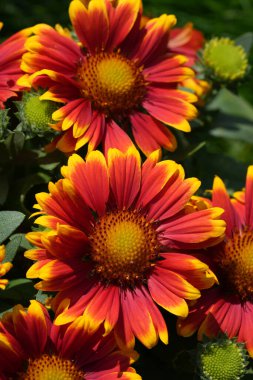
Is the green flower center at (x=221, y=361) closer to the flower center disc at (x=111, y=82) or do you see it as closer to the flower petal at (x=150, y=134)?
the flower petal at (x=150, y=134)

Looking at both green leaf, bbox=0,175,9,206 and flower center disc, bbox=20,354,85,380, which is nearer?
flower center disc, bbox=20,354,85,380

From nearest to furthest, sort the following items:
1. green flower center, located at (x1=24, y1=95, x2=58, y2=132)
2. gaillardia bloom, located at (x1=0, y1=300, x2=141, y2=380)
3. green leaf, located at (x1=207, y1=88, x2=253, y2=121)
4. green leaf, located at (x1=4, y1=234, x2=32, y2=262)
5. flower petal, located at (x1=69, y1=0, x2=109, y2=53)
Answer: gaillardia bloom, located at (x1=0, y1=300, x2=141, y2=380)
green leaf, located at (x1=4, y1=234, x2=32, y2=262)
green flower center, located at (x1=24, y1=95, x2=58, y2=132)
flower petal, located at (x1=69, y1=0, x2=109, y2=53)
green leaf, located at (x1=207, y1=88, x2=253, y2=121)

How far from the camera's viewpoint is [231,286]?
153 cm

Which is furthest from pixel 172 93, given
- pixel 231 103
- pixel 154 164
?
pixel 231 103

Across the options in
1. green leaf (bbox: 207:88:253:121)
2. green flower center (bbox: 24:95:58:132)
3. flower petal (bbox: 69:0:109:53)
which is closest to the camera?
green flower center (bbox: 24:95:58:132)

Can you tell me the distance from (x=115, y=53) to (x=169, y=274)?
600 millimetres

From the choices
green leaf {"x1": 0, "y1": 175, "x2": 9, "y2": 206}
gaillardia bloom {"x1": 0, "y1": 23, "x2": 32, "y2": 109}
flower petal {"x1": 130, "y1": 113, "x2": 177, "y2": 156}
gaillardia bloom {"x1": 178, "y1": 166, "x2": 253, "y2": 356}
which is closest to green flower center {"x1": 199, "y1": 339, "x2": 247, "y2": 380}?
gaillardia bloom {"x1": 178, "y1": 166, "x2": 253, "y2": 356}

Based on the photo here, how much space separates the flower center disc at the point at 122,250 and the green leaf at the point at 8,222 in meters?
0.15

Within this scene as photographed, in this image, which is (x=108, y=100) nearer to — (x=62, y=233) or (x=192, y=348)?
(x=62, y=233)

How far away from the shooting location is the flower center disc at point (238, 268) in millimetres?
1522

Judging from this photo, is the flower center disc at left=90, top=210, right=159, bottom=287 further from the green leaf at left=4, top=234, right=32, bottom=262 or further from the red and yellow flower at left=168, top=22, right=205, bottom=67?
the red and yellow flower at left=168, top=22, right=205, bottom=67

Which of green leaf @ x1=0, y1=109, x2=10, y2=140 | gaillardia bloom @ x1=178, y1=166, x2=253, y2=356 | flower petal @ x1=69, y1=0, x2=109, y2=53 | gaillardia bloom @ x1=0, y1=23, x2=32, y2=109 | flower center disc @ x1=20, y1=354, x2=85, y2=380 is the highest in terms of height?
flower petal @ x1=69, y1=0, x2=109, y2=53

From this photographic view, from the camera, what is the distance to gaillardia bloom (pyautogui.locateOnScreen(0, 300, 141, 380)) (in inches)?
52.1

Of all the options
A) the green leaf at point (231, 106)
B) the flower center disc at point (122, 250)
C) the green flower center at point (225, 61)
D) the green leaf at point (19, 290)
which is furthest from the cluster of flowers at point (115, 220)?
the green leaf at point (231, 106)
